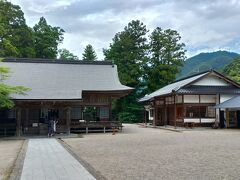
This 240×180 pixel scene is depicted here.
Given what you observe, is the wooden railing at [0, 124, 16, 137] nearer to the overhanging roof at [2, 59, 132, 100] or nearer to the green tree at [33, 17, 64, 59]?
the overhanging roof at [2, 59, 132, 100]

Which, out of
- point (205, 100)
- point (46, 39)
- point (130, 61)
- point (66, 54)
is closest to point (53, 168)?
point (205, 100)

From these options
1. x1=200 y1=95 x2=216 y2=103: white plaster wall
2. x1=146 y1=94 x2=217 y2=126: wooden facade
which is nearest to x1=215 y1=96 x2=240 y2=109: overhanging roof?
x1=200 y1=95 x2=216 y2=103: white plaster wall

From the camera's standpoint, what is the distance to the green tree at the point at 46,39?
1919 inches

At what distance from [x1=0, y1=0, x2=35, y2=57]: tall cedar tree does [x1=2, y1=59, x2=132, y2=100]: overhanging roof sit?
340 inches

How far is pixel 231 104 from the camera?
94.8 feet

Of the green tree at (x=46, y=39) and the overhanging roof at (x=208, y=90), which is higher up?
the green tree at (x=46, y=39)

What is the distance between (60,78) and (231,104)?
48.3 feet

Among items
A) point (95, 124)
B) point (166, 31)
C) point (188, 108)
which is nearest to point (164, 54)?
point (166, 31)

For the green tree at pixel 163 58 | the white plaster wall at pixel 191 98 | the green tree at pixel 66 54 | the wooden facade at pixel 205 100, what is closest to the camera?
the wooden facade at pixel 205 100

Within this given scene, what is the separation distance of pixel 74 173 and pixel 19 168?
6.02 ft


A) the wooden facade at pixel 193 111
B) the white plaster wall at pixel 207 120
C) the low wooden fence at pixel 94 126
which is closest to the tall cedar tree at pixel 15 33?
the low wooden fence at pixel 94 126

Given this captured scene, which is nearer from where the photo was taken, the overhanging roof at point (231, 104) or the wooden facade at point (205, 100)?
the overhanging roof at point (231, 104)

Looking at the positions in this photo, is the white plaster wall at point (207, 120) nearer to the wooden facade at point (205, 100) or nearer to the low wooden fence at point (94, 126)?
the wooden facade at point (205, 100)

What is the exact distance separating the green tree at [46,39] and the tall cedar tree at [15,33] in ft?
13.8
